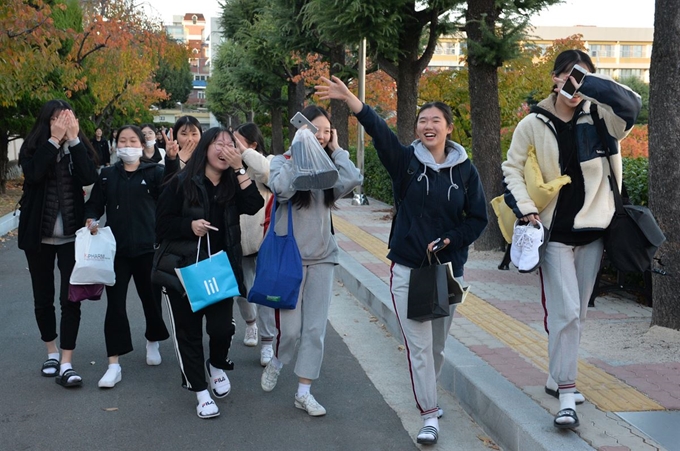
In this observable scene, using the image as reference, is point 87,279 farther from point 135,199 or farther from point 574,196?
point 574,196

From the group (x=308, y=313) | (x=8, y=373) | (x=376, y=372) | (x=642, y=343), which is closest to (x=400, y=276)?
(x=308, y=313)

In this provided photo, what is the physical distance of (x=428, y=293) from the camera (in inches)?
176

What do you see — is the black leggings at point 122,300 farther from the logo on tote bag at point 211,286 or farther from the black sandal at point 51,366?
the logo on tote bag at point 211,286

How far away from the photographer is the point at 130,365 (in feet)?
20.4

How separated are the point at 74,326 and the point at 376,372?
7.40 ft

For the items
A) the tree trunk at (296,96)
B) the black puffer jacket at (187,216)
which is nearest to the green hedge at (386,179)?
the black puffer jacket at (187,216)

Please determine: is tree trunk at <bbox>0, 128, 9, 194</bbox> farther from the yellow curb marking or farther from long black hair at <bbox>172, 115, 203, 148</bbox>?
long black hair at <bbox>172, 115, 203, 148</bbox>

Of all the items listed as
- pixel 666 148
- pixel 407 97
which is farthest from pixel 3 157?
pixel 666 148

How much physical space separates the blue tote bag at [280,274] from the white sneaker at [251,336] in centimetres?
188

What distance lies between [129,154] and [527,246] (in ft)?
9.69

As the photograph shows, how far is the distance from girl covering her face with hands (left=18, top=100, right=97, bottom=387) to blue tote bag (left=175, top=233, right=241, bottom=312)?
3.80 ft

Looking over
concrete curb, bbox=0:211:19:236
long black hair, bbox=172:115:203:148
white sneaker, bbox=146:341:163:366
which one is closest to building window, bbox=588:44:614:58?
concrete curb, bbox=0:211:19:236

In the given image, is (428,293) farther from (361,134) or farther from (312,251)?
(361,134)

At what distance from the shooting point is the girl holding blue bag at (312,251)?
200 inches
